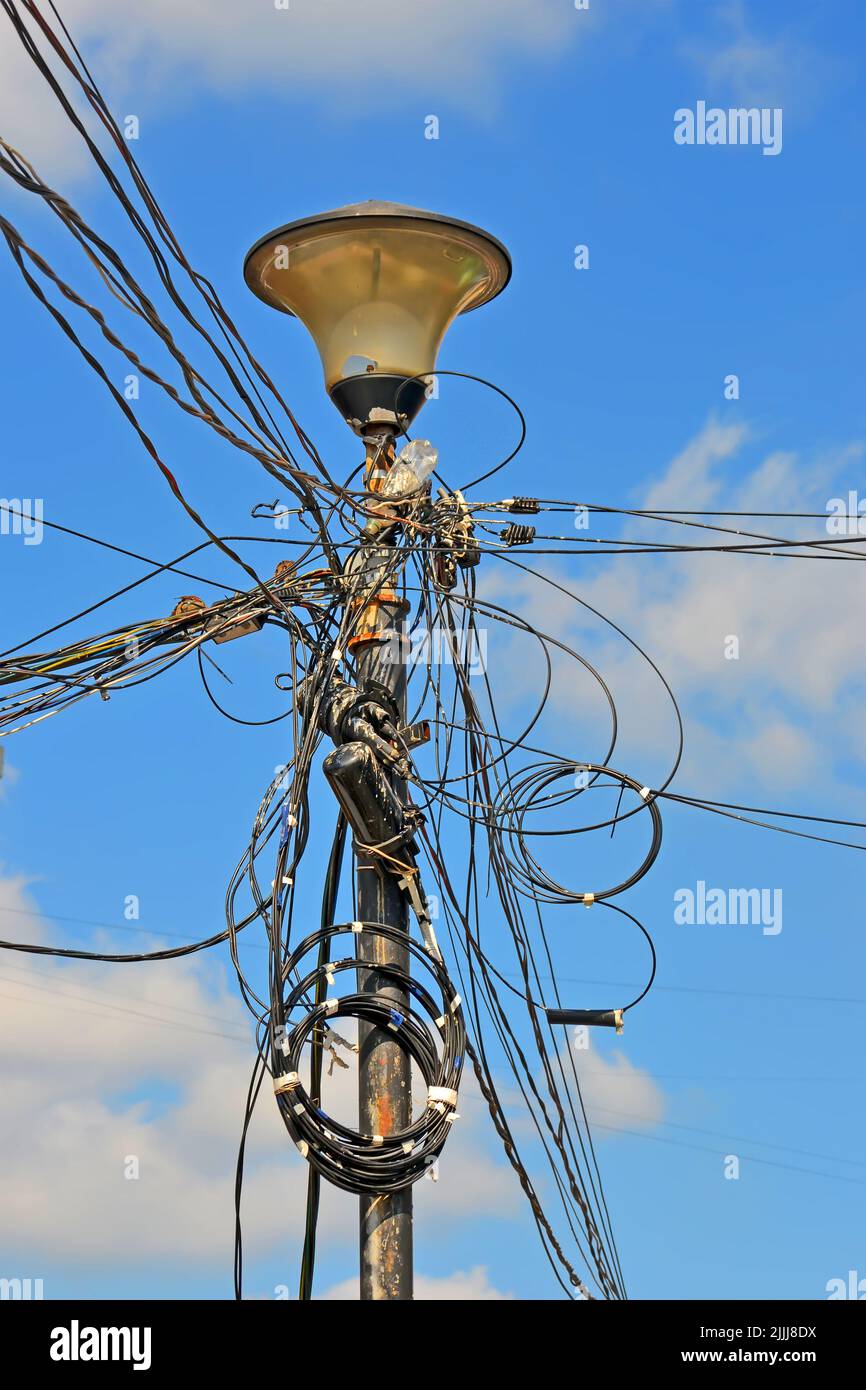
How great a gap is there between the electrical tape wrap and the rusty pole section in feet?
0.14

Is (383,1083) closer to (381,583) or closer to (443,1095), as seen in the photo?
(443,1095)

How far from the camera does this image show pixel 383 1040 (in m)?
6.86

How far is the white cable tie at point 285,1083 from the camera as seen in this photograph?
21.5ft

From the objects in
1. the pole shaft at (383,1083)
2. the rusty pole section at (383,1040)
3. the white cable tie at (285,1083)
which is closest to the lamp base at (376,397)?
the rusty pole section at (383,1040)

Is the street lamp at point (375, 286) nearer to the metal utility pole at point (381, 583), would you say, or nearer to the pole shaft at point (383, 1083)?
the metal utility pole at point (381, 583)

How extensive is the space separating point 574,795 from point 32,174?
3.56m

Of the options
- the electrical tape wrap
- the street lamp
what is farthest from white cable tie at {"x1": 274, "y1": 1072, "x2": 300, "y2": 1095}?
the street lamp

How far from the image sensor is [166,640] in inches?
314

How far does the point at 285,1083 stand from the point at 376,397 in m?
3.02
